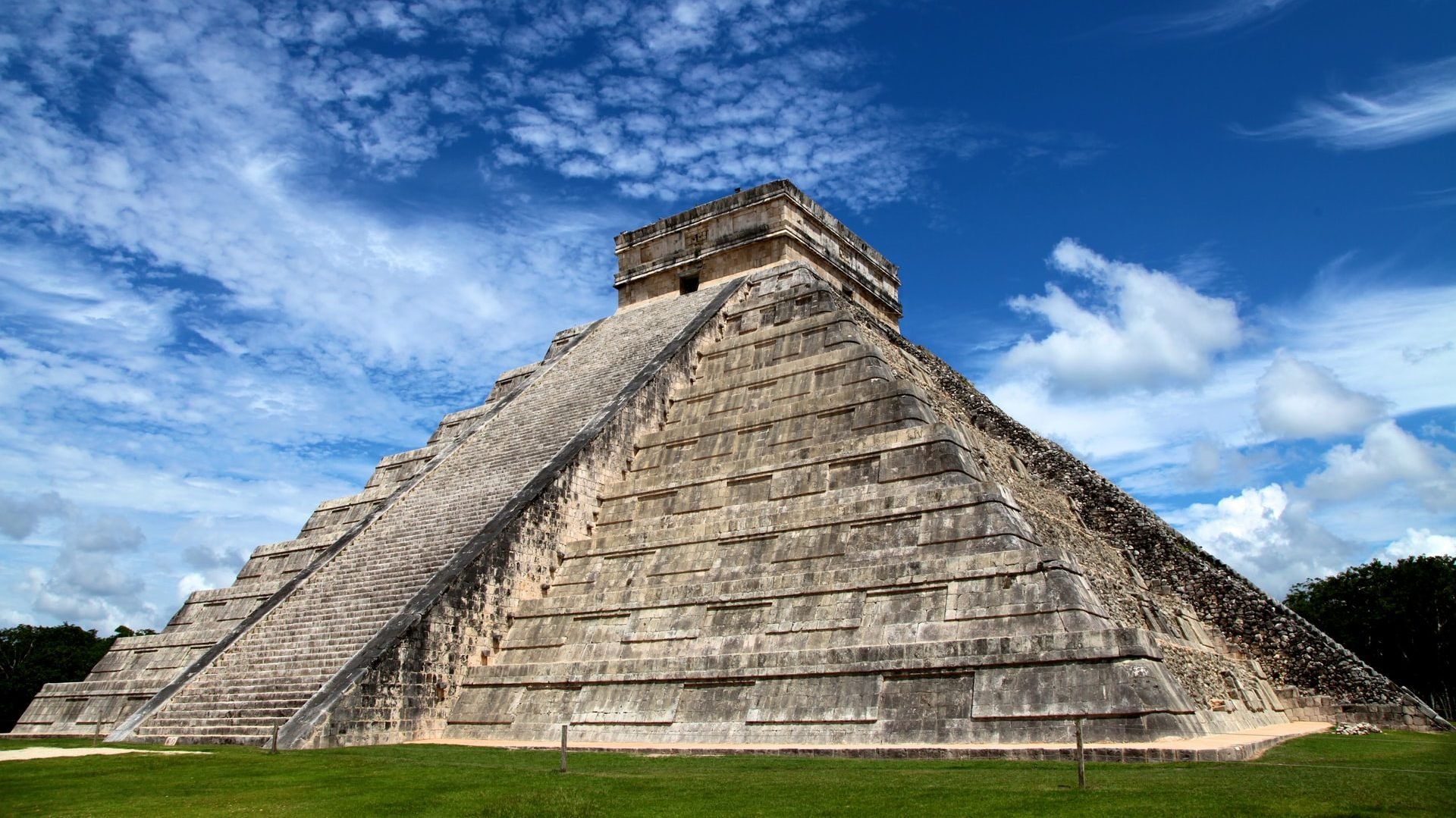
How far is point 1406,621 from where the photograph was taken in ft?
93.5

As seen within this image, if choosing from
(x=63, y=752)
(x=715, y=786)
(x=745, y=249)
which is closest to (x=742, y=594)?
(x=715, y=786)

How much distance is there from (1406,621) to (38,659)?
42179mm

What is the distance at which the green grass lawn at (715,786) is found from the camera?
6.02m

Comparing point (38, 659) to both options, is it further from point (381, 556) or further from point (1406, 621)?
point (1406, 621)

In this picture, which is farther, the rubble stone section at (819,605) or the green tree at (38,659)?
the green tree at (38,659)

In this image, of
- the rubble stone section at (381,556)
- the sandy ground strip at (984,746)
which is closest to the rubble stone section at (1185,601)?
the sandy ground strip at (984,746)

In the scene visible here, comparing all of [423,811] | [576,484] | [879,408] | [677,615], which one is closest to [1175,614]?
[879,408]

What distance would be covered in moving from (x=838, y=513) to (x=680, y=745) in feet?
10.3

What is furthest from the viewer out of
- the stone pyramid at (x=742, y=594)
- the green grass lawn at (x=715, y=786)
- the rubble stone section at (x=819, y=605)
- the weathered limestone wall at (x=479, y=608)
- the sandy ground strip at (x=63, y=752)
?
the weathered limestone wall at (x=479, y=608)

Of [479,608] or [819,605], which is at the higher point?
[479,608]

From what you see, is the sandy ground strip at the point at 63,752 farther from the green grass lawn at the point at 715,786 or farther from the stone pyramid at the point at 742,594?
the stone pyramid at the point at 742,594

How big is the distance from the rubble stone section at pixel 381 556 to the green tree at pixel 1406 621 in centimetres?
2359

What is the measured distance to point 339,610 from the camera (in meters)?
13.0

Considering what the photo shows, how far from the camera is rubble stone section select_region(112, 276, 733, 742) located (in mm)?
11711
